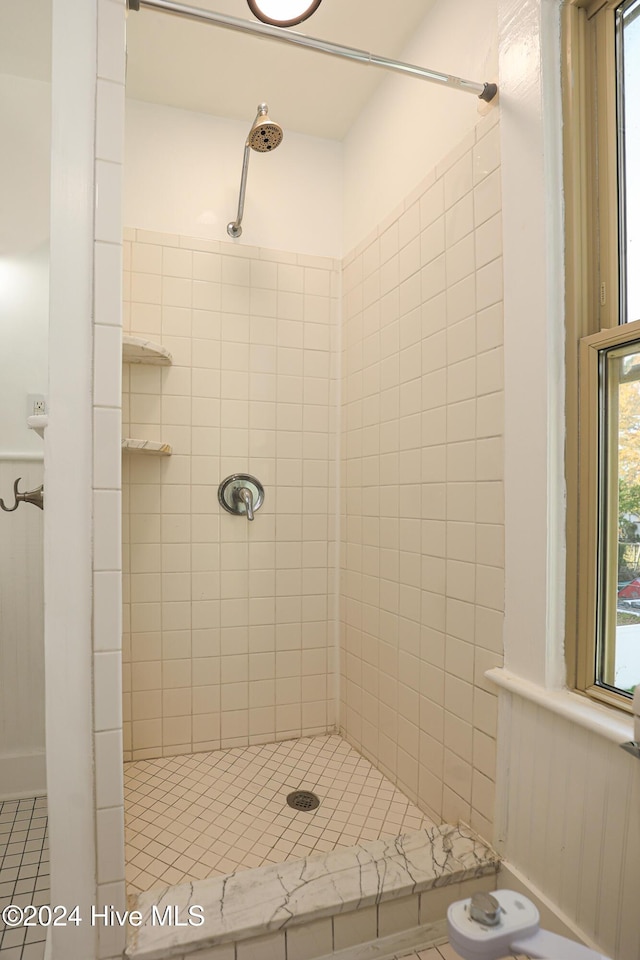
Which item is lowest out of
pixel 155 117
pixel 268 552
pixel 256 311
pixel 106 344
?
pixel 268 552

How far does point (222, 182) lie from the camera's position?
2.06 m

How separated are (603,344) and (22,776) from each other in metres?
2.07

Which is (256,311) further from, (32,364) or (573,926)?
(573,926)

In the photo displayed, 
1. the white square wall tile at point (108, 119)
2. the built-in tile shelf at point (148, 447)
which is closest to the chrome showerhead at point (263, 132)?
the white square wall tile at point (108, 119)

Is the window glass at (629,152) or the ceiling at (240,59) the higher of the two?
the ceiling at (240,59)

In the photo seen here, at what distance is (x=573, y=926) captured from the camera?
42.1 inches

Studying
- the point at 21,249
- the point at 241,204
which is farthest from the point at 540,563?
the point at 21,249

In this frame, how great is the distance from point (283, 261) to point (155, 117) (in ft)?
2.18

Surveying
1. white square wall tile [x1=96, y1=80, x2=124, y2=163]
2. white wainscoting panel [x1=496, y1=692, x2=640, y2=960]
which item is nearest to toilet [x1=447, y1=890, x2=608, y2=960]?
white wainscoting panel [x1=496, y1=692, x2=640, y2=960]

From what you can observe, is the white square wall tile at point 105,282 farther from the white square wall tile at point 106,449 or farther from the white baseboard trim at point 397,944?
the white baseboard trim at point 397,944

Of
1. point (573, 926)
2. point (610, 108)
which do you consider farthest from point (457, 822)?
point (610, 108)

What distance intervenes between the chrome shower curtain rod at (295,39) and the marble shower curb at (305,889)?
1.81 m

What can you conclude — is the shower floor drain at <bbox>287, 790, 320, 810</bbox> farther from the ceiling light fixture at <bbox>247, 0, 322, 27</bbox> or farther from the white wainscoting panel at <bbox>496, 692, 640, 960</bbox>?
the ceiling light fixture at <bbox>247, 0, 322, 27</bbox>

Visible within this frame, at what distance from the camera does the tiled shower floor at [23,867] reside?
119cm
